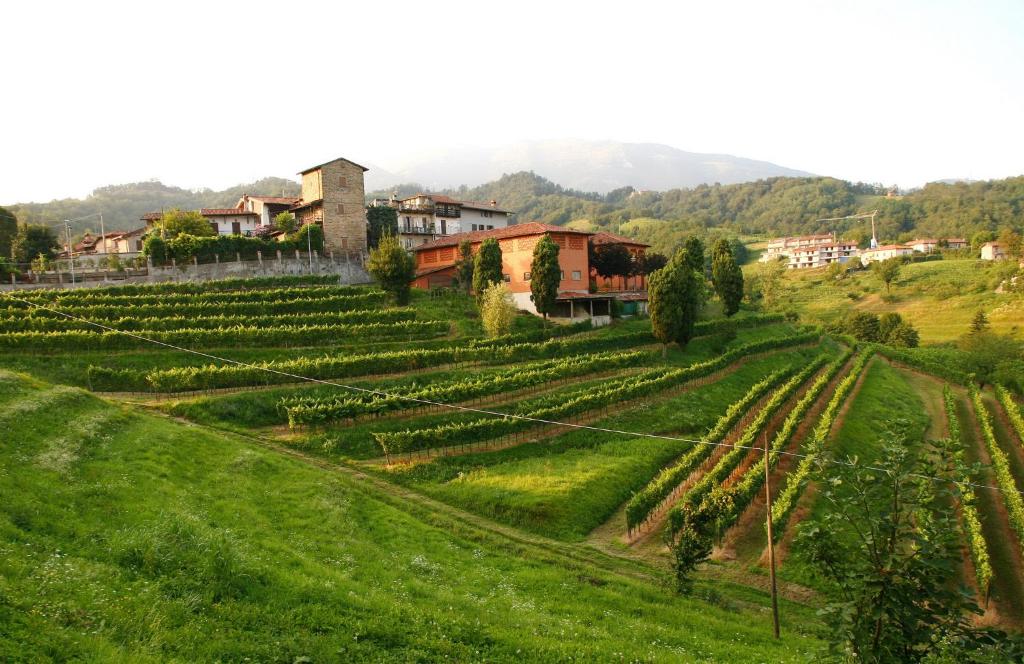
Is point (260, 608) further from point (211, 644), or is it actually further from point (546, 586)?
point (546, 586)

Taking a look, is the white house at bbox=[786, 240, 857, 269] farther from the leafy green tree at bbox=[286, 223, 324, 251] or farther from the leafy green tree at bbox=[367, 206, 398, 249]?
the leafy green tree at bbox=[286, 223, 324, 251]

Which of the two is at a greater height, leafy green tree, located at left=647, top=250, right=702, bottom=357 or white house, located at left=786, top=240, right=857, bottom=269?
white house, located at left=786, top=240, right=857, bottom=269

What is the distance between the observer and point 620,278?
6775cm

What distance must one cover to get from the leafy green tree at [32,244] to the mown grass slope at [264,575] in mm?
51693

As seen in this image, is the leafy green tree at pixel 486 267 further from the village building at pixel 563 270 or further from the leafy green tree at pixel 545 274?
the leafy green tree at pixel 545 274

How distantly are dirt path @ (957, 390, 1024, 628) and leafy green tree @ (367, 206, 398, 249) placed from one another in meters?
59.3

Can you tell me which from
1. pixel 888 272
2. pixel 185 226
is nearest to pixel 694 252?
pixel 185 226

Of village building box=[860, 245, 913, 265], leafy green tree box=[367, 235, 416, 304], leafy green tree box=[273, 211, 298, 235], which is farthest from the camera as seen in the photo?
village building box=[860, 245, 913, 265]

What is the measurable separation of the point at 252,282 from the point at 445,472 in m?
33.3

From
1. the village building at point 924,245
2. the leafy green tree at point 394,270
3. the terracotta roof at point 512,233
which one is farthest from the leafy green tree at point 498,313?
the village building at point 924,245

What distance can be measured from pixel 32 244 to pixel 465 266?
49.2 m

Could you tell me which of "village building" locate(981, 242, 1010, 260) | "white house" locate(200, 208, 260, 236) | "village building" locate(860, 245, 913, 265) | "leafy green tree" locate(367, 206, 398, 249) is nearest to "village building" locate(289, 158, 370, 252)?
"leafy green tree" locate(367, 206, 398, 249)

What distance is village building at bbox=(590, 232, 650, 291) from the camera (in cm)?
6506

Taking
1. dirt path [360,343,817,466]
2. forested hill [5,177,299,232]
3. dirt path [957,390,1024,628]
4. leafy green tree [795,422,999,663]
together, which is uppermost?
forested hill [5,177,299,232]
